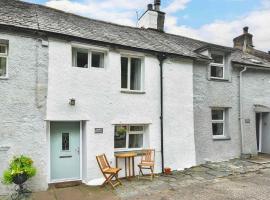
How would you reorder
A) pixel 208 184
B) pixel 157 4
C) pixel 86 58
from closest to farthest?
pixel 208 184 < pixel 86 58 < pixel 157 4

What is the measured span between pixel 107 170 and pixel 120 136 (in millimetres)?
1885

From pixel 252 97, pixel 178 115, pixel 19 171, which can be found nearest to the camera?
pixel 19 171

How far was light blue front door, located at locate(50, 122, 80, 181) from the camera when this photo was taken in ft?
29.2

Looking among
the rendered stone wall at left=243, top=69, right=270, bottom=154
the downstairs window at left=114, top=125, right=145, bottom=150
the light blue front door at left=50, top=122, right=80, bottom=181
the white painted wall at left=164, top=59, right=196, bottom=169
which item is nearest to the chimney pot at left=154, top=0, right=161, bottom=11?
the white painted wall at left=164, top=59, right=196, bottom=169

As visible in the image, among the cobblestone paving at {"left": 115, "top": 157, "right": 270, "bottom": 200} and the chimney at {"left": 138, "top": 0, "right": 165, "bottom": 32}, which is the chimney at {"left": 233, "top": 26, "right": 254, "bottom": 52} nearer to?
the chimney at {"left": 138, "top": 0, "right": 165, "bottom": 32}

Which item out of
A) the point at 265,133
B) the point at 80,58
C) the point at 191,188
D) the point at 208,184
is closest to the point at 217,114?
the point at 265,133

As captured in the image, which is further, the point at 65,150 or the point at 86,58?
the point at 86,58

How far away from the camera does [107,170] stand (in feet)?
28.3

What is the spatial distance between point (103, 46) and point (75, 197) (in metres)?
5.56

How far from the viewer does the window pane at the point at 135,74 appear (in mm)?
10766

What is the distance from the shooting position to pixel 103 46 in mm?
9633

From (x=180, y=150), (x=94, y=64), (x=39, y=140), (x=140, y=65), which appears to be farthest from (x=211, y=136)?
(x=39, y=140)

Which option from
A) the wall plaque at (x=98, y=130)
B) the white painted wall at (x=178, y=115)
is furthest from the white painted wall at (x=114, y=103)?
the wall plaque at (x=98, y=130)

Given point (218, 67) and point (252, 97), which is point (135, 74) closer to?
point (218, 67)
